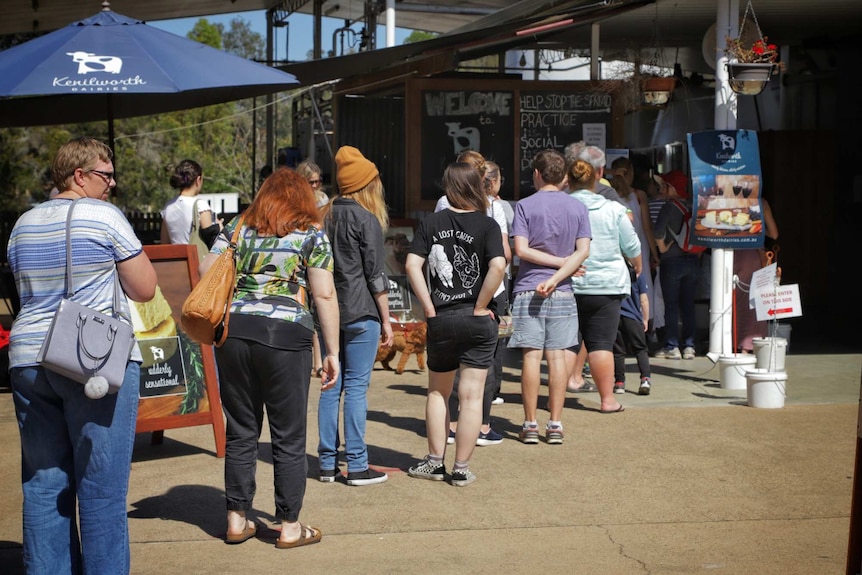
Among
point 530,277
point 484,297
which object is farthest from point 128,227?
point 530,277

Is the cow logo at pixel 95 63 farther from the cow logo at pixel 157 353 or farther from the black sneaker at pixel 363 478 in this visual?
the black sneaker at pixel 363 478

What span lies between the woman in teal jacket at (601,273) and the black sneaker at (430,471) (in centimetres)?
171

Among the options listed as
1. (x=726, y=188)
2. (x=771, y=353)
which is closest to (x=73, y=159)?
(x=771, y=353)

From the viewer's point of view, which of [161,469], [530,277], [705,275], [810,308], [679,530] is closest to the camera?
[679,530]

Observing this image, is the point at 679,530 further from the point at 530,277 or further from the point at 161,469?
the point at 161,469

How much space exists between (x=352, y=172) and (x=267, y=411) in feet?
5.39

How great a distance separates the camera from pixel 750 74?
859 cm

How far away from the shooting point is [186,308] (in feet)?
15.0

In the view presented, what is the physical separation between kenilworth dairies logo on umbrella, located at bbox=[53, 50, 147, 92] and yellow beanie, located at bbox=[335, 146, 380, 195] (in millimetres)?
1201

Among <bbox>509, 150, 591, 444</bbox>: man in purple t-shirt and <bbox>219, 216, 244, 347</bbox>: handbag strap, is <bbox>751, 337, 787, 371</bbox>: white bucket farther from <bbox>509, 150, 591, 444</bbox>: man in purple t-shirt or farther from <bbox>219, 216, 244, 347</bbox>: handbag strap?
<bbox>219, 216, 244, 347</bbox>: handbag strap

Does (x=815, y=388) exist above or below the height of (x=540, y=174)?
below

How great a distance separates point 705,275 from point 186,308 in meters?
9.20

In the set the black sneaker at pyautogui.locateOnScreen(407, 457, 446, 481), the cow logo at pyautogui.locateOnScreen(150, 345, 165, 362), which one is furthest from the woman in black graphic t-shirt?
the cow logo at pyautogui.locateOnScreen(150, 345, 165, 362)

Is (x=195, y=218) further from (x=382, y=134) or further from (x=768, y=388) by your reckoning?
(x=382, y=134)
